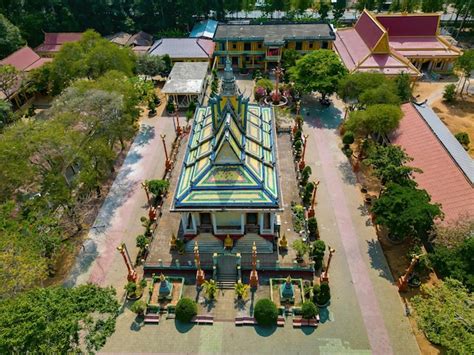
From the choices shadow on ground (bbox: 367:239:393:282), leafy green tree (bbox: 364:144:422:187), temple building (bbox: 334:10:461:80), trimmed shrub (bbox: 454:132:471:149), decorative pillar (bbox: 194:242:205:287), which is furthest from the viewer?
temple building (bbox: 334:10:461:80)

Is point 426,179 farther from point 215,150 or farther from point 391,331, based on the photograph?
point 215,150

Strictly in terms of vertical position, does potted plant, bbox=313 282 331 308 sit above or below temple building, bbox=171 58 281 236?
below

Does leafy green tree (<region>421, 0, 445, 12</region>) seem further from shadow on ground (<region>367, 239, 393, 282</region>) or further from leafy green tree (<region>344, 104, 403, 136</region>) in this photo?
shadow on ground (<region>367, 239, 393, 282</region>)

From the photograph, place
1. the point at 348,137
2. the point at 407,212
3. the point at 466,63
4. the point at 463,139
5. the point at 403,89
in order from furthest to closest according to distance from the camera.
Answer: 1. the point at 466,63
2. the point at 403,89
3. the point at 348,137
4. the point at 463,139
5. the point at 407,212

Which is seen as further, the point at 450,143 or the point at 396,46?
the point at 396,46

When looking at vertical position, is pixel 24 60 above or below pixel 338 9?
below

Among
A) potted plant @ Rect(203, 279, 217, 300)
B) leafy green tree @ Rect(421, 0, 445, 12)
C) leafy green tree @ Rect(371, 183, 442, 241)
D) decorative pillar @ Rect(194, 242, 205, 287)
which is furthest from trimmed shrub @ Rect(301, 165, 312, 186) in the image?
leafy green tree @ Rect(421, 0, 445, 12)

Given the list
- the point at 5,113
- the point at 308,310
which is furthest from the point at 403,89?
the point at 5,113

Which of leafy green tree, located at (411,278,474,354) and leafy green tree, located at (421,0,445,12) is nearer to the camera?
leafy green tree, located at (411,278,474,354)

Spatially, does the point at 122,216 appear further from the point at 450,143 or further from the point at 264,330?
the point at 450,143
